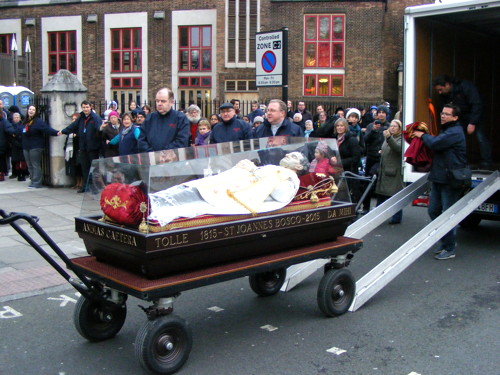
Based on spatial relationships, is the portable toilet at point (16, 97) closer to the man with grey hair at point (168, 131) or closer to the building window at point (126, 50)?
the building window at point (126, 50)

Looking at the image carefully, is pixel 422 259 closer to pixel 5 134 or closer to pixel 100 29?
pixel 5 134

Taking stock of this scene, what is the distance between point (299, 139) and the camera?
585 cm

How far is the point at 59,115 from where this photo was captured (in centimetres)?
1381

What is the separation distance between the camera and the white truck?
8.24 metres

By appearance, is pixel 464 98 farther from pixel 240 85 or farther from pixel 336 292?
pixel 240 85

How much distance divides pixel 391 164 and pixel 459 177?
8.06 ft

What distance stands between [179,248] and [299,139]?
2020mm

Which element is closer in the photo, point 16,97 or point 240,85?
point 16,97

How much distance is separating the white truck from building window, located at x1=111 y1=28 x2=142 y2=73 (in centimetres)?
2840

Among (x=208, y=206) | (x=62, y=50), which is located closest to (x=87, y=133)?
(x=208, y=206)

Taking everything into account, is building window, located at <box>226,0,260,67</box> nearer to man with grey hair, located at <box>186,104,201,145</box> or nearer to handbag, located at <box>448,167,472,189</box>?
man with grey hair, located at <box>186,104,201,145</box>

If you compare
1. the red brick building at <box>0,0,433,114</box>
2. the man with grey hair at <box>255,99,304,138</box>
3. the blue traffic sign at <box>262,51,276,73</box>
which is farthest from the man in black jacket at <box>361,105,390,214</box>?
the red brick building at <box>0,0,433,114</box>

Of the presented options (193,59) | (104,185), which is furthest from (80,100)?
(193,59)

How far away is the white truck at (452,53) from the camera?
824 centimetres
